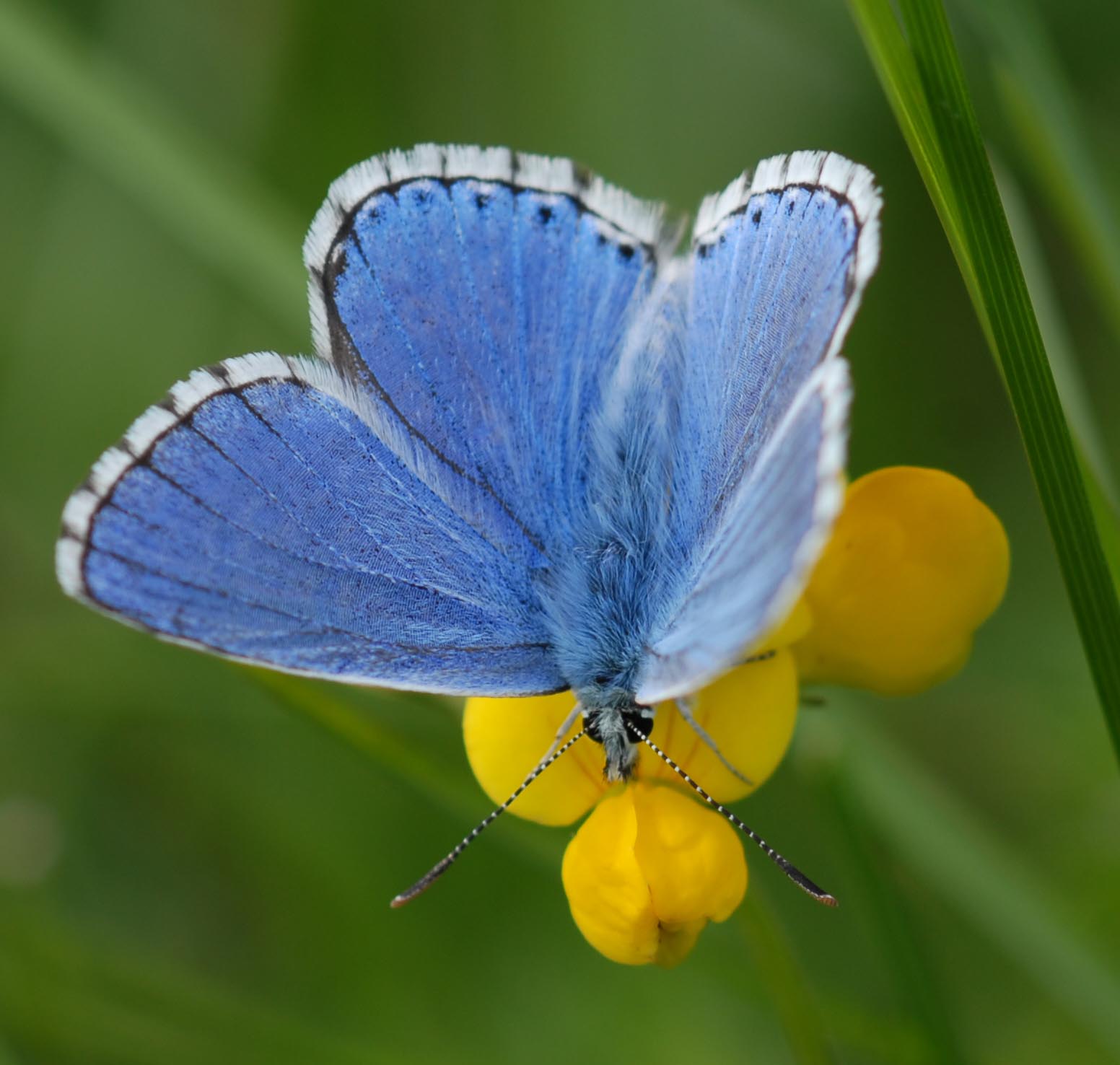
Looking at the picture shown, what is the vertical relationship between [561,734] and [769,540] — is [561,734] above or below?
below

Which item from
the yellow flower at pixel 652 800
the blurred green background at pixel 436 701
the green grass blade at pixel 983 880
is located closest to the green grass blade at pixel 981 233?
the yellow flower at pixel 652 800

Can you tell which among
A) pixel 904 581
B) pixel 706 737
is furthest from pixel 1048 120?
pixel 706 737

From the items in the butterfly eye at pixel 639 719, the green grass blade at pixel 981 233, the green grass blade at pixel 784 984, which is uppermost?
the green grass blade at pixel 981 233

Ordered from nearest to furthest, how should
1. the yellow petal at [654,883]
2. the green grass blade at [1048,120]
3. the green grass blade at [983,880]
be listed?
the yellow petal at [654,883] < the green grass blade at [1048,120] < the green grass blade at [983,880]

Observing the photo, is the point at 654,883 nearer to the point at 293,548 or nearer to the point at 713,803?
the point at 713,803

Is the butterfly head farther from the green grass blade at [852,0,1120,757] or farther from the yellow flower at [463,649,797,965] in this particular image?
the green grass blade at [852,0,1120,757]

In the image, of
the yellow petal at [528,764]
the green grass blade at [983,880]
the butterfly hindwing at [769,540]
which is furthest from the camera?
the green grass blade at [983,880]

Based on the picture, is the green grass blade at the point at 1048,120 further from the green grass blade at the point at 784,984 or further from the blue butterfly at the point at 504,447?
the green grass blade at the point at 784,984
